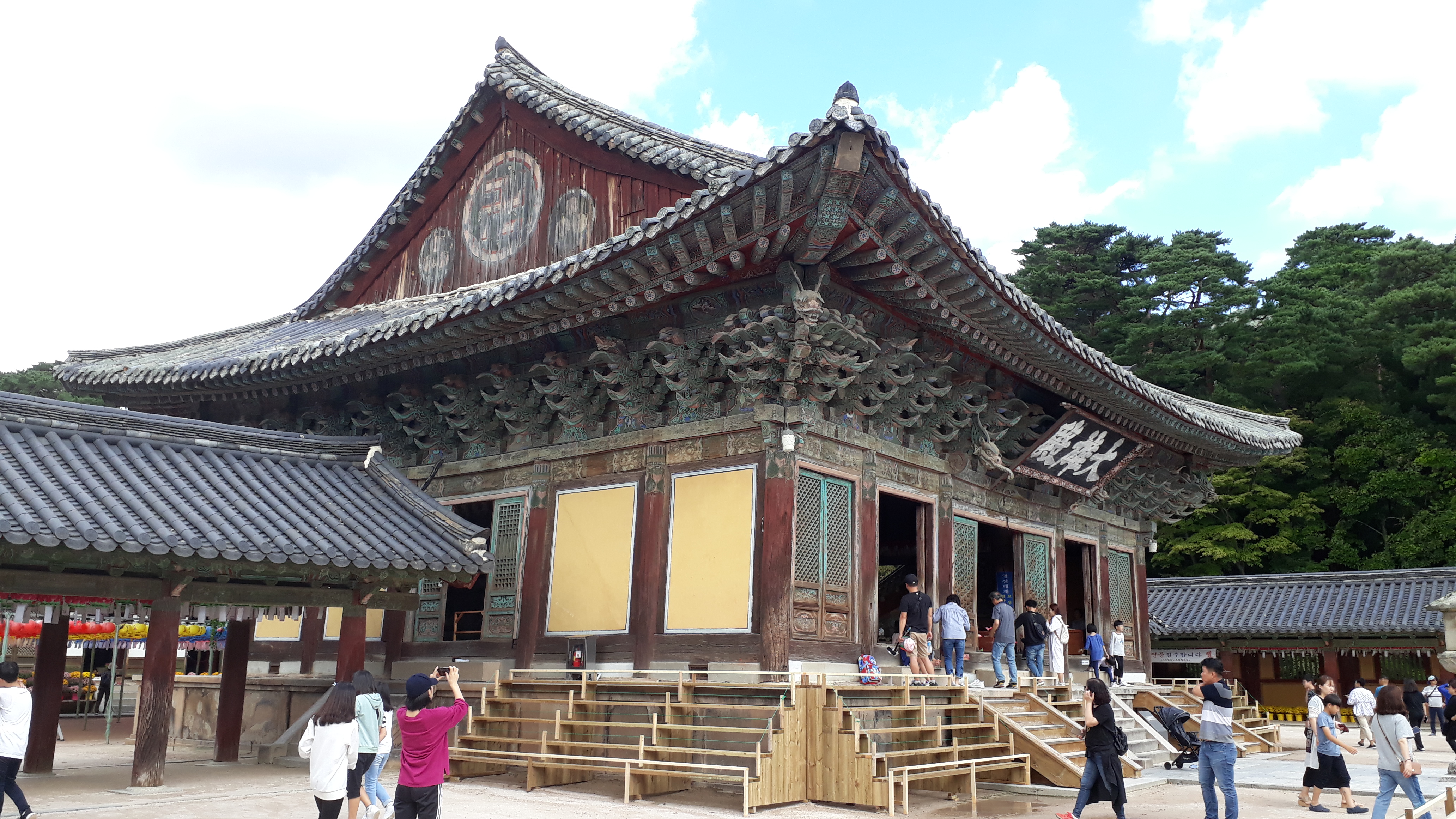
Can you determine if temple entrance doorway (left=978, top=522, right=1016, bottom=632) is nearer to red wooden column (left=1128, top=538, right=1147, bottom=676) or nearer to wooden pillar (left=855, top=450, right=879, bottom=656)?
wooden pillar (left=855, top=450, right=879, bottom=656)

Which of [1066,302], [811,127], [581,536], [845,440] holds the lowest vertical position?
[581,536]

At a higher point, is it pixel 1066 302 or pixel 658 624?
pixel 1066 302

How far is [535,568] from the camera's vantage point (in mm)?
14195

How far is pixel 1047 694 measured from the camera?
43.8ft

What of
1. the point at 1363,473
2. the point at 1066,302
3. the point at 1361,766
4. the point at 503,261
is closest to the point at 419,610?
the point at 503,261

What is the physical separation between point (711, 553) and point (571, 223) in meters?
6.50

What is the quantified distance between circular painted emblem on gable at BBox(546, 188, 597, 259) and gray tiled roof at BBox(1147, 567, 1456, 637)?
19068 mm

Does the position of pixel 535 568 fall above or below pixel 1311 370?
below

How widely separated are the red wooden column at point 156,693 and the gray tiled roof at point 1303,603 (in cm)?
2387

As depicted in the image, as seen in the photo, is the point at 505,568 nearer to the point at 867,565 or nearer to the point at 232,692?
the point at 232,692

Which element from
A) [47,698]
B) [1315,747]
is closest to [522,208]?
[47,698]

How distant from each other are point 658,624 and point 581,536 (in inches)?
75.0

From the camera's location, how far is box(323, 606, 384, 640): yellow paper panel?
1581 cm

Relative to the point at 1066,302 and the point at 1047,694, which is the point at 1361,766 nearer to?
the point at 1047,694
